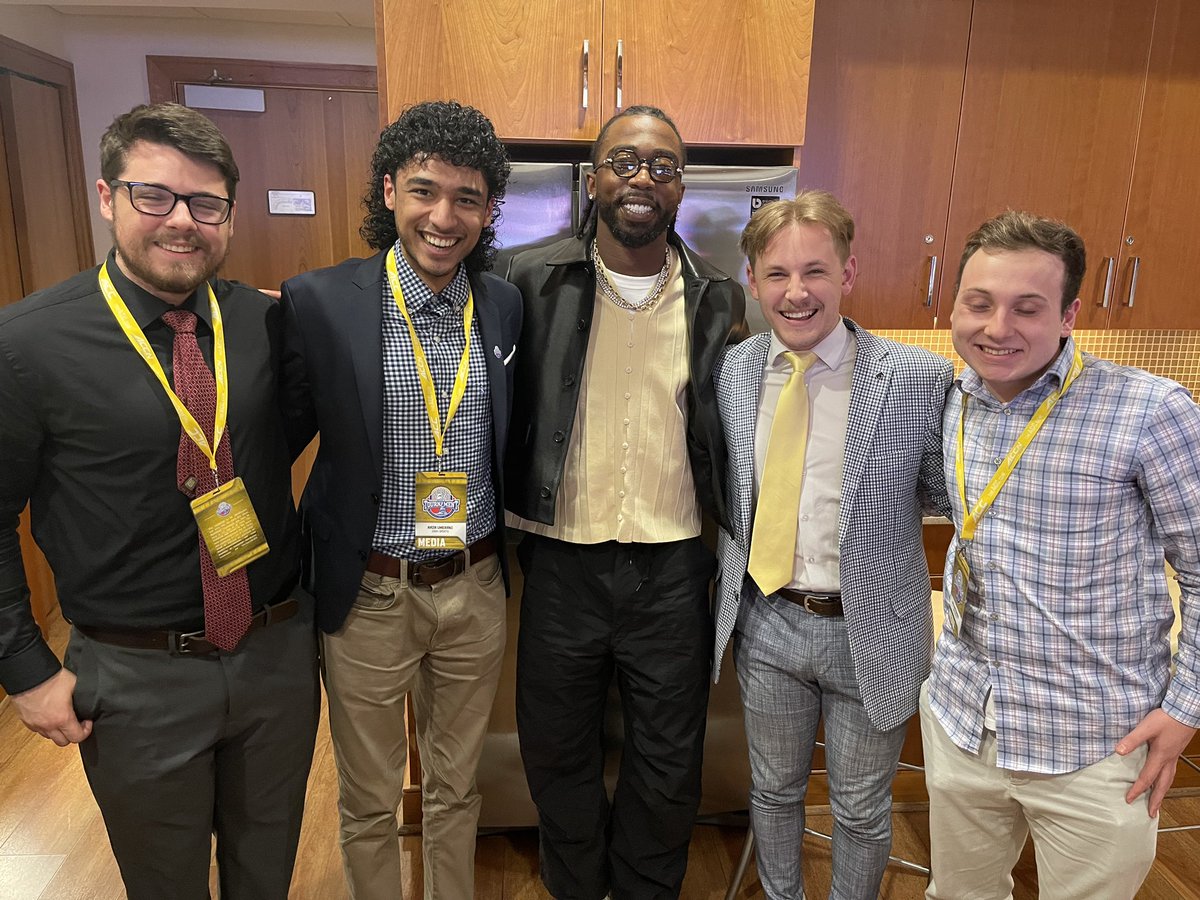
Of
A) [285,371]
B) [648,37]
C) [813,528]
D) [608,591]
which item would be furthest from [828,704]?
[648,37]

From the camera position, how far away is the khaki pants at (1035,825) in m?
1.31

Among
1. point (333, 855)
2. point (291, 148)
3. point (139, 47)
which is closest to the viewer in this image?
point (333, 855)

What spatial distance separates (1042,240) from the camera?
1.29 meters

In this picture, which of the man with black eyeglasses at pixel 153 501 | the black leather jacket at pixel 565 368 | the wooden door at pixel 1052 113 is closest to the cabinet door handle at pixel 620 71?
the black leather jacket at pixel 565 368

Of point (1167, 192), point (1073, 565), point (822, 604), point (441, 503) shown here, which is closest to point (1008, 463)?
point (1073, 565)

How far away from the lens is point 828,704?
1.69 meters

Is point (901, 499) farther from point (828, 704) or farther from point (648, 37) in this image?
point (648, 37)

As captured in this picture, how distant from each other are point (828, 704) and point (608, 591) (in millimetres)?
516

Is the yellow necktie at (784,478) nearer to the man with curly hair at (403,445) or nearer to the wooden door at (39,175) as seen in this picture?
the man with curly hair at (403,445)

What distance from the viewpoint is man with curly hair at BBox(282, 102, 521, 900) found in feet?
5.16

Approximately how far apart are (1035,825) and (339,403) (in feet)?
4.82

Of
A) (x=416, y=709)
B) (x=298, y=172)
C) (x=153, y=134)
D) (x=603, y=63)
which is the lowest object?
(x=416, y=709)

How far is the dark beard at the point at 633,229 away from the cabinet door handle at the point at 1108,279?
185 centimetres

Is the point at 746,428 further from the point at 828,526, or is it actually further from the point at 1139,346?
the point at 1139,346
